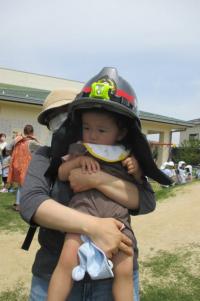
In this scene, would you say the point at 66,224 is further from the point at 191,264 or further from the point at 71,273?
the point at 191,264

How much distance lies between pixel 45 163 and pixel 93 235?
0.41 m

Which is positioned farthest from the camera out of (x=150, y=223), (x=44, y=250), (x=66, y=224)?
(x=150, y=223)

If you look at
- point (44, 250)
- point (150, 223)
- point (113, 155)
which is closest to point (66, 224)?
point (44, 250)

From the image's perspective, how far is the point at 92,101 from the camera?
1769 millimetres

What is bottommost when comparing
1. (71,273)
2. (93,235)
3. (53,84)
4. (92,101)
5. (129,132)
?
(71,273)

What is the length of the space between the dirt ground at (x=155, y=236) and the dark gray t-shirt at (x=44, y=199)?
9.54 ft

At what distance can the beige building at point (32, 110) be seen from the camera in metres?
16.4

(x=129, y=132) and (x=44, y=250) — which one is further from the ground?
(x=129, y=132)

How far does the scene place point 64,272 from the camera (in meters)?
1.69

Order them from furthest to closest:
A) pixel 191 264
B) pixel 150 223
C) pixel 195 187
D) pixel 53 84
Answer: pixel 53 84 → pixel 195 187 → pixel 150 223 → pixel 191 264

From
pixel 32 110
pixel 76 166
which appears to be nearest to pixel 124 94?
pixel 76 166

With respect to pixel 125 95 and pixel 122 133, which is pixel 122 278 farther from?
pixel 125 95

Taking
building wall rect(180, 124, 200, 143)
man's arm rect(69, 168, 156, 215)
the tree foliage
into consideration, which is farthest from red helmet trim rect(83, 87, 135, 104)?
building wall rect(180, 124, 200, 143)

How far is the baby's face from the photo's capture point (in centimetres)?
185
